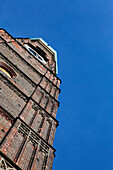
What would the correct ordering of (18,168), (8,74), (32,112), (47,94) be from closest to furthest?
(18,168) < (32,112) < (8,74) < (47,94)

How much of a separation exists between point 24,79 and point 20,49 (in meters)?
5.77

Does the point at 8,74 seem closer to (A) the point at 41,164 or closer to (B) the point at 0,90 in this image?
(B) the point at 0,90

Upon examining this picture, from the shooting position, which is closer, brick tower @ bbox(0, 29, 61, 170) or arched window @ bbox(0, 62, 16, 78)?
brick tower @ bbox(0, 29, 61, 170)

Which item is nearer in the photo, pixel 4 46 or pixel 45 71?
pixel 4 46

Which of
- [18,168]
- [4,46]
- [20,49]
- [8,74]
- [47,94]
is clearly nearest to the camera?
[18,168]

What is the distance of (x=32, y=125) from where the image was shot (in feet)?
37.6

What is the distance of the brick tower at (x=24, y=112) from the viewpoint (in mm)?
8891

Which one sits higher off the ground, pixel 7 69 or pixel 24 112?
pixel 7 69

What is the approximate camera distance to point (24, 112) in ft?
38.1

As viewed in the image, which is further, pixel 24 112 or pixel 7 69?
pixel 7 69

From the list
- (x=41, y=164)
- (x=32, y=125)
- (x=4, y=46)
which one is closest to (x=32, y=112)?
(x=32, y=125)

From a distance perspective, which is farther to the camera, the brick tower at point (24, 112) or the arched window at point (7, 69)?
the arched window at point (7, 69)

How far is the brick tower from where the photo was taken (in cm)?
889

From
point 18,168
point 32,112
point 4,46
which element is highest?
point 4,46
